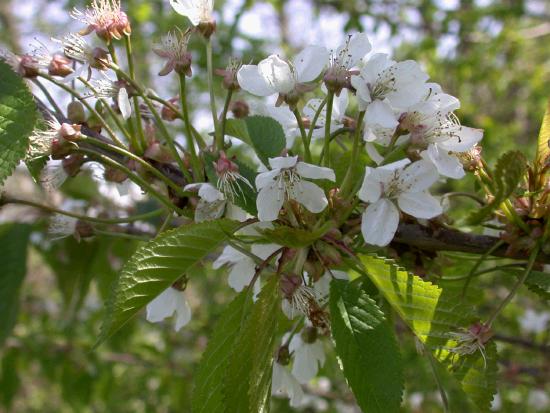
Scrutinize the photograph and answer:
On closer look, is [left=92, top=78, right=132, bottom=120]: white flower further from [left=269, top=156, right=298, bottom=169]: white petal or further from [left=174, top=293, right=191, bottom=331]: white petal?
[left=174, top=293, right=191, bottom=331]: white petal

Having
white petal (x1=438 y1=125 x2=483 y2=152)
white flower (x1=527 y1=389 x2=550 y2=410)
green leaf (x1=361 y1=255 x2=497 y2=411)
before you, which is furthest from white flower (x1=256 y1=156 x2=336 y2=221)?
white flower (x1=527 y1=389 x2=550 y2=410)

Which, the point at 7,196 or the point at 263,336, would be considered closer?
the point at 263,336

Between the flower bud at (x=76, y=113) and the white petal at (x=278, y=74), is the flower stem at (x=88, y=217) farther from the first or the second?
the white petal at (x=278, y=74)

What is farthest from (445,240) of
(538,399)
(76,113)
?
(538,399)

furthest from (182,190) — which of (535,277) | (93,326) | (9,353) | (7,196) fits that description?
(93,326)

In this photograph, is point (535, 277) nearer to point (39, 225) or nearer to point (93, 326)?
point (39, 225)

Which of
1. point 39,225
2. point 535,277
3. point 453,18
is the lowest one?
point 535,277
